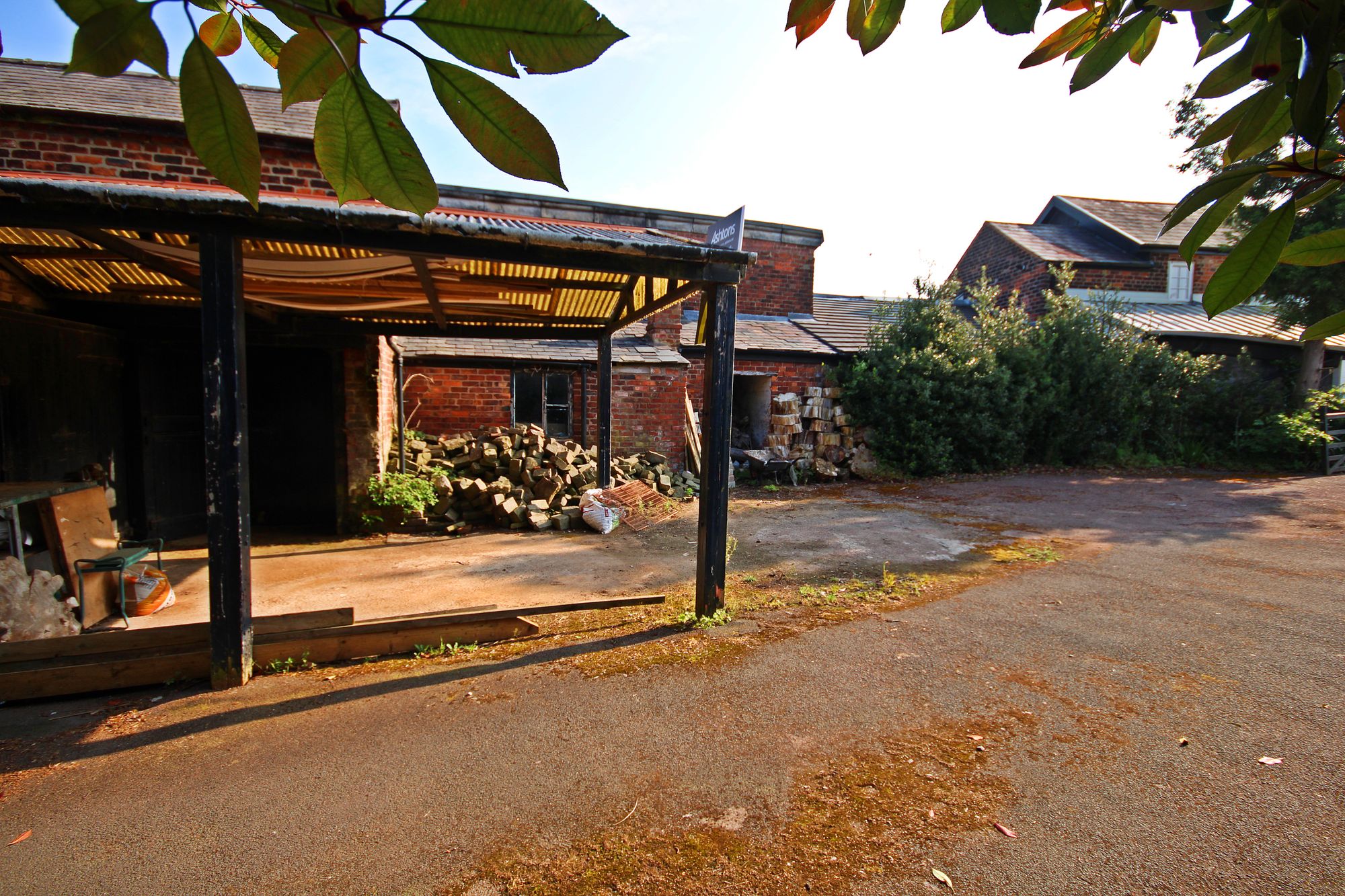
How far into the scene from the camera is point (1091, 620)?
14.3 feet

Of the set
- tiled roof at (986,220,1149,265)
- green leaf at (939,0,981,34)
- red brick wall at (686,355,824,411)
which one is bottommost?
green leaf at (939,0,981,34)

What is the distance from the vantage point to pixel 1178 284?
1584cm

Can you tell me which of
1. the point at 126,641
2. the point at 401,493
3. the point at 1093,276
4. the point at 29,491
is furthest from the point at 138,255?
the point at 1093,276

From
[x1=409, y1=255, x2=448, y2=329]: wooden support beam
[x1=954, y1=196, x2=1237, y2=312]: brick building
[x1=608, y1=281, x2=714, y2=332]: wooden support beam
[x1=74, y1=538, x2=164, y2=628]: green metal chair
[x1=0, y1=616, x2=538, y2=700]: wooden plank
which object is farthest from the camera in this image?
[x1=954, y1=196, x2=1237, y2=312]: brick building

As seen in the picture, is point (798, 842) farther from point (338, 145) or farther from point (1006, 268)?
point (1006, 268)

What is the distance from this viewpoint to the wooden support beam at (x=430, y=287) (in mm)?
4104

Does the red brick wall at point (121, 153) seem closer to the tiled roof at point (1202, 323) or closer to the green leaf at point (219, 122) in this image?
the green leaf at point (219, 122)

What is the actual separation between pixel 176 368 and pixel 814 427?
33.1 feet

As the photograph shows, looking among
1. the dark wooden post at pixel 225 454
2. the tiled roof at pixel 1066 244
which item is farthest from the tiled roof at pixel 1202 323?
the dark wooden post at pixel 225 454

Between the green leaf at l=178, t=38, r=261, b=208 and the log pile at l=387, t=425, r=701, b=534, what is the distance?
7372mm

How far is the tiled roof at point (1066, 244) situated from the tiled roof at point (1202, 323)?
1.61 meters

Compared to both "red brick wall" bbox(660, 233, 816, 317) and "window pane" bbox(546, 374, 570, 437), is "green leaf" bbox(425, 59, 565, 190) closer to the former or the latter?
"window pane" bbox(546, 374, 570, 437)

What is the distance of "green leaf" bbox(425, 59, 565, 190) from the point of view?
0.62m

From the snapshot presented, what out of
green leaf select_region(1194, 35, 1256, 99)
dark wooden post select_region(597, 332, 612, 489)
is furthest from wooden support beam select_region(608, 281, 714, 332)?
green leaf select_region(1194, 35, 1256, 99)
